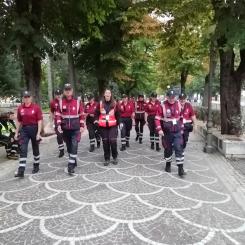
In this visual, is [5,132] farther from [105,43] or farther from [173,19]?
[105,43]

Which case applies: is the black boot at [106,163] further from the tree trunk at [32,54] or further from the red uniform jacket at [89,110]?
the tree trunk at [32,54]

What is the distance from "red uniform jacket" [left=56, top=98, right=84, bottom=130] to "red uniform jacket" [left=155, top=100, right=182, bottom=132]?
1.93 metres

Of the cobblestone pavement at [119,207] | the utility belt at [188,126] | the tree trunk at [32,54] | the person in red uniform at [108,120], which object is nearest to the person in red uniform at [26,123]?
the cobblestone pavement at [119,207]

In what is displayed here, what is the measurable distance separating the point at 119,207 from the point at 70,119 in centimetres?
332

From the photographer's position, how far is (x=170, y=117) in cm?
905

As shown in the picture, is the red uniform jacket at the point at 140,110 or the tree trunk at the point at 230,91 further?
the red uniform jacket at the point at 140,110

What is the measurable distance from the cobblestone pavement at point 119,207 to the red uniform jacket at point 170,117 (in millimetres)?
1171

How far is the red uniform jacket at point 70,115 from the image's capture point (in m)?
9.04

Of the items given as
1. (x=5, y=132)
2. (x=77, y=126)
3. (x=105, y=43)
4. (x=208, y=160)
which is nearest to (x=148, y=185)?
(x=77, y=126)

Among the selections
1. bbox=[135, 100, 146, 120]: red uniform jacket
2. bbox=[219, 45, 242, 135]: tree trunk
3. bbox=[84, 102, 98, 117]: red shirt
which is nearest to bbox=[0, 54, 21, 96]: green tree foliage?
bbox=[135, 100, 146, 120]: red uniform jacket

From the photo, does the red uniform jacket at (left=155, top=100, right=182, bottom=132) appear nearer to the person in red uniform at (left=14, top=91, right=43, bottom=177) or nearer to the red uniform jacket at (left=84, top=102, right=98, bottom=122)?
the person in red uniform at (left=14, top=91, right=43, bottom=177)

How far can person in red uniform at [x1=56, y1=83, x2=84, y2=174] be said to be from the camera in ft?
29.6

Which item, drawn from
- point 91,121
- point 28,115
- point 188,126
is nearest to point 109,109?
point 28,115

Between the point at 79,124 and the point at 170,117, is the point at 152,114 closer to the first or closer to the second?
the point at 170,117
